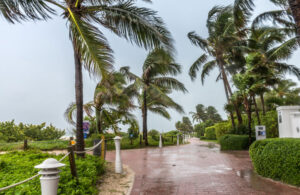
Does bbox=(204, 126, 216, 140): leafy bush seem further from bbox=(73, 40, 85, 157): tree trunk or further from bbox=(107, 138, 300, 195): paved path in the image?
bbox=(73, 40, 85, 157): tree trunk

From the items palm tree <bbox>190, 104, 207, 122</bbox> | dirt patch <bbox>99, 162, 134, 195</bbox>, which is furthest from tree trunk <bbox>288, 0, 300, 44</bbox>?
palm tree <bbox>190, 104, 207, 122</bbox>

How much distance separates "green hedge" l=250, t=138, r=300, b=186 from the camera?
472 centimetres

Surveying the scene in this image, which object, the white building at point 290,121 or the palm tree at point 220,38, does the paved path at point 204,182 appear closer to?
the white building at point 290,121

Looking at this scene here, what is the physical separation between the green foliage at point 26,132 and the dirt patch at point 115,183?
19.3 m

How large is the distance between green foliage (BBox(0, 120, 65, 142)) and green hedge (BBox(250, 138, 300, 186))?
22631 millimetres

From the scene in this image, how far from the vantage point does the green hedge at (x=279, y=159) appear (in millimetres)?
4719

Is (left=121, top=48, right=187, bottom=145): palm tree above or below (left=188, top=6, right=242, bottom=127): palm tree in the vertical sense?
below

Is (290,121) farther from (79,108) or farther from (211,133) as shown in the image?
(211,133)

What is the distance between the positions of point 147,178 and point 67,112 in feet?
33.2

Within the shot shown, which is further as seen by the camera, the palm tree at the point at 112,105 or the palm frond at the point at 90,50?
the palm tree at the point at 112,105

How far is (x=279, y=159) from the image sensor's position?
5113mm

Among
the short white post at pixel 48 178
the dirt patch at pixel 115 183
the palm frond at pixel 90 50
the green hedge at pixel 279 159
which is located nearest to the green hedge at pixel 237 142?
the green hedge at pixel 279 159

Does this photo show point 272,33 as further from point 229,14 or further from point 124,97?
A: point 124,97

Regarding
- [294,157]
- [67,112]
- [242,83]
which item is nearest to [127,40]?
[294,157]
